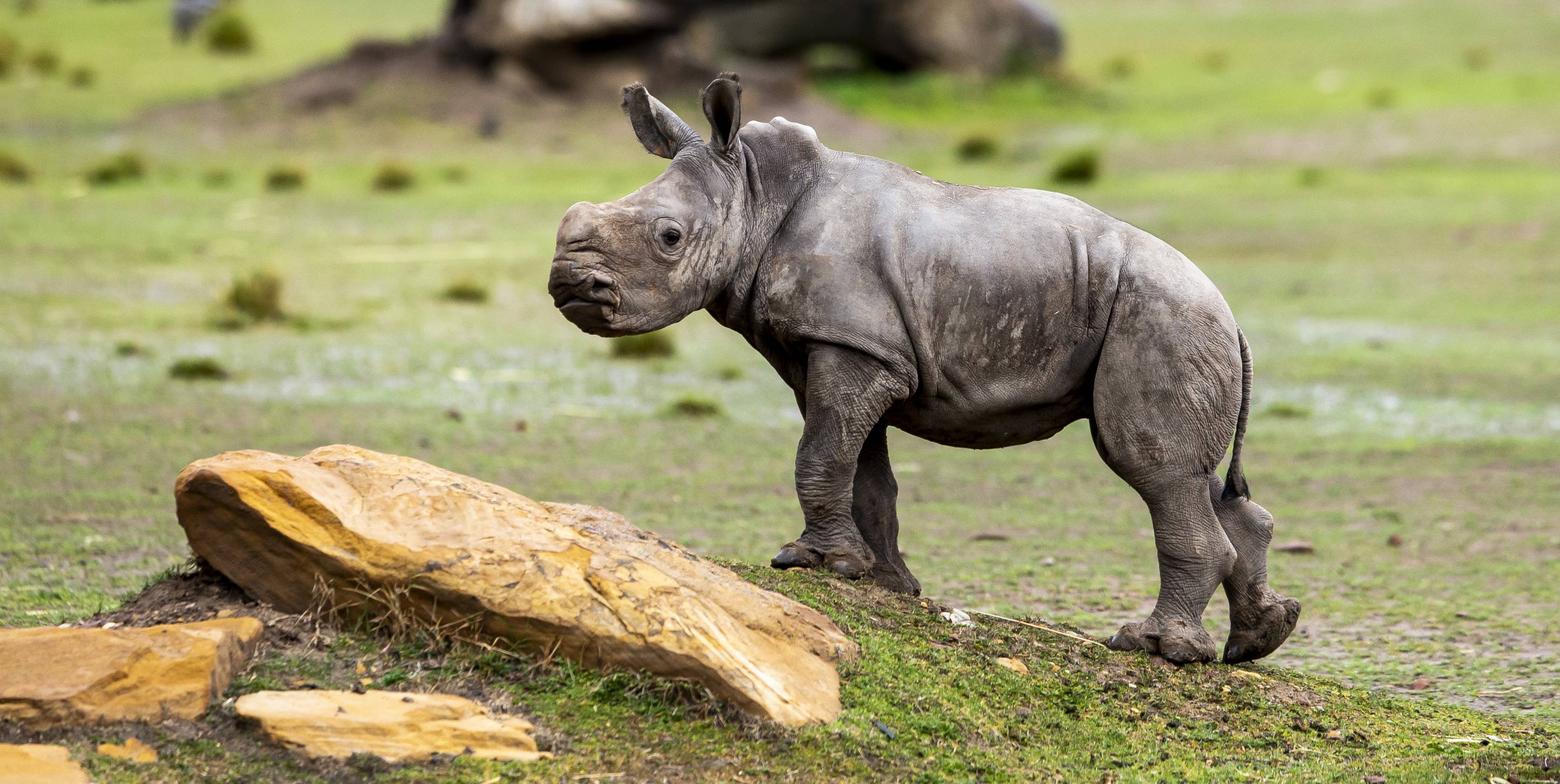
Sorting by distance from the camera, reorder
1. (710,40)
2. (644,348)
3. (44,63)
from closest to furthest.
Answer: (644,348), (710,40), (44,63)

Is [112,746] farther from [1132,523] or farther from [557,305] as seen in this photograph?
[1132,523]

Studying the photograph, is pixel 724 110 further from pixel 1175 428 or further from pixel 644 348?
pixel 644 348

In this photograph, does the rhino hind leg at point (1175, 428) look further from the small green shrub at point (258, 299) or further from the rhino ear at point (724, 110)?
the small green shrub at point (258, 299)

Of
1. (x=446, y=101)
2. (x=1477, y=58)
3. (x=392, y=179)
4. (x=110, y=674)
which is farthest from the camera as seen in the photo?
(x=1477, y=58)

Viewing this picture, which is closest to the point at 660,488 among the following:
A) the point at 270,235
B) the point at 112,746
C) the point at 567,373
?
the point at 567,373

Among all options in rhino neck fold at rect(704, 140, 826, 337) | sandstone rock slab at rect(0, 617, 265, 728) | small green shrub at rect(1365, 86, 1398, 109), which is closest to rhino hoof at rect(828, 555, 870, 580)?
rhino neck fold at rect(704, 140, 826, 337)

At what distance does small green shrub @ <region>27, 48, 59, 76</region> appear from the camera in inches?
1163

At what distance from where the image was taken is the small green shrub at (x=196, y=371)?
1261 centimetres

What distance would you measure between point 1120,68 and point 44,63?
18.5 m

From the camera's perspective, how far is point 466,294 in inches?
645

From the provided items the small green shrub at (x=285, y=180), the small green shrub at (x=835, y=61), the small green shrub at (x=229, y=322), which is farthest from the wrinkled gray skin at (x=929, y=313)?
the small green shrub at (x=835, y=61)

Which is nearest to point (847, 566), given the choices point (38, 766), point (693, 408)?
point (38, 766)

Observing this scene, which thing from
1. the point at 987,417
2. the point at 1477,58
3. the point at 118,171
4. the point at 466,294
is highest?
the point at 1477,58

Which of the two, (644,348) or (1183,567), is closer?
(1183,567)
